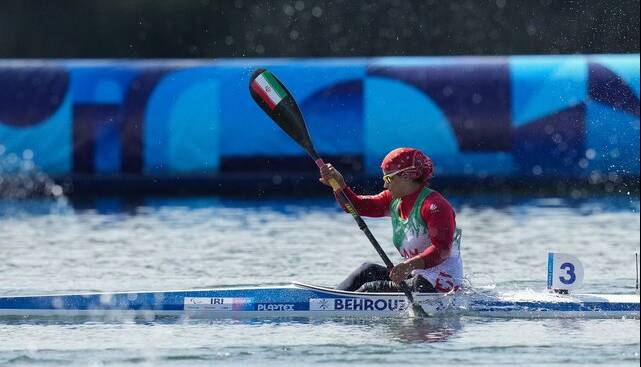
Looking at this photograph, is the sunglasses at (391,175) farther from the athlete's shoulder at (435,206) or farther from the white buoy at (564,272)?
the white buoy at (564,272)

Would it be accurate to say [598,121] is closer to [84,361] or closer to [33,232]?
[33,232]

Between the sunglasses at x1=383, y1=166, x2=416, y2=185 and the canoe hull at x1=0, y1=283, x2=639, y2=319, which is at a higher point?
the sunglasses at x1=383, y1=166, x2=416, y2=185

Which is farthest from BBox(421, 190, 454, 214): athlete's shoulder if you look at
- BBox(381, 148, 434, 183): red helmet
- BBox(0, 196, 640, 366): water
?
BBox(0, 196, 640, 366): water

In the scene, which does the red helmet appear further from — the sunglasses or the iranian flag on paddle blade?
the iranian flag on paddle blade

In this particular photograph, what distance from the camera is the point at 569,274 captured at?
11062 mm

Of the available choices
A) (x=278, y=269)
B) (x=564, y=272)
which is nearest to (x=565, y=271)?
(x=564, y=272)

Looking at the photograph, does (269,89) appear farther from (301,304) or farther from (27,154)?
(27,154)

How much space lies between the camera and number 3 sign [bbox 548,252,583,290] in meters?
11.0

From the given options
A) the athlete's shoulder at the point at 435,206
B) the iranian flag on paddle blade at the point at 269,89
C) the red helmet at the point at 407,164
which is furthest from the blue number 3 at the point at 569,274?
the iranian flag on paddle blade at the point at 269,89

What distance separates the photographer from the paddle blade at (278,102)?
1226 cm

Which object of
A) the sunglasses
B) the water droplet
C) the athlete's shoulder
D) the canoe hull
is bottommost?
the canoe hull

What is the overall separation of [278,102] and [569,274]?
2.76 meters

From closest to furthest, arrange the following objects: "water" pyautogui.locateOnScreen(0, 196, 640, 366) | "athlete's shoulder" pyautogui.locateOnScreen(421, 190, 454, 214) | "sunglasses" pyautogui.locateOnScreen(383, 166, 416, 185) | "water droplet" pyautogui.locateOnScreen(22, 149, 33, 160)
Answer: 1. "water" pyautogui.locateOnScreen(0, 196, 640, 366)
2. "athlete's shoulder" pyautogui.locateOnScreen(421, 190, 454, 214)
3. "sunglasses" pyautogui.locateOnScreen(383, 166, 416, 185)
4. "water droplet" pyautogui.locateOnScreen(22, 149, 33, 160)

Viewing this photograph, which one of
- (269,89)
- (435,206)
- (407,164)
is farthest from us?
(269,89)
